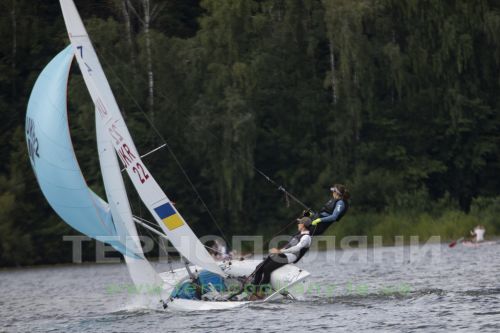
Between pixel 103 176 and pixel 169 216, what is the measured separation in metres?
1.20

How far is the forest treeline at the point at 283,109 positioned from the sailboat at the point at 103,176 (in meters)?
17.8

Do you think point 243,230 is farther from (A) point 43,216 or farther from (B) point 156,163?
(A) point 43,216

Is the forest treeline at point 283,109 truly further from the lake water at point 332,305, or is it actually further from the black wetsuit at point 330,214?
the black wetsuit at point 330,214

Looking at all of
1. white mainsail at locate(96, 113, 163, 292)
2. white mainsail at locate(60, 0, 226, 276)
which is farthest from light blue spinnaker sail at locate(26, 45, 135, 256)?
white mainsail at locate(60, 0, 226, 276)

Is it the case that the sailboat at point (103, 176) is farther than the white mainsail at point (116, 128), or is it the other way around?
the white mainsail at point (116, 128)

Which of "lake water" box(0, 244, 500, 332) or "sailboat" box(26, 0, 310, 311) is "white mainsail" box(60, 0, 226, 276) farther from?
"lake water" box(0, 244, 500, 332)

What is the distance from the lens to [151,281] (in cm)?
1777

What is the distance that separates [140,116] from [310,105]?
6.33 metres

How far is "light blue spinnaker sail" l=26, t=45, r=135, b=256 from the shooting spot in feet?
55.5

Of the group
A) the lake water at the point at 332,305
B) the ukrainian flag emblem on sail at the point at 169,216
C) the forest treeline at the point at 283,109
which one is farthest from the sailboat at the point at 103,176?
the forest treeline at the point at 283,109

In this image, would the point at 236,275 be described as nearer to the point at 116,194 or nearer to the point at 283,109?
the point at 116,194

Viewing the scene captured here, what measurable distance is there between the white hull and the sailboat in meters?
0.02

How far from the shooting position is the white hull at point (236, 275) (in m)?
17.5

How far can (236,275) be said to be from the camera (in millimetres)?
18391
